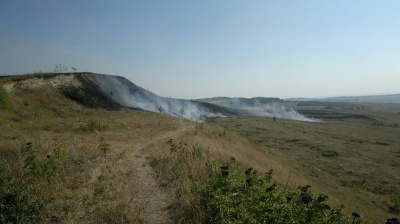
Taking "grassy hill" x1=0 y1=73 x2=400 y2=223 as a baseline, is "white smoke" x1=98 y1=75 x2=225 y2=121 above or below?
above

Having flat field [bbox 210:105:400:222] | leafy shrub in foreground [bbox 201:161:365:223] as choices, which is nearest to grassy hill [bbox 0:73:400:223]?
leafy shrub in foreground [bbox 201:161:365:223]

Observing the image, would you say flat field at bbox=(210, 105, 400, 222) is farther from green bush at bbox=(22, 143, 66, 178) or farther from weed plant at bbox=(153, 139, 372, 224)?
green bush at bbox=(22, 143, 66, 178)

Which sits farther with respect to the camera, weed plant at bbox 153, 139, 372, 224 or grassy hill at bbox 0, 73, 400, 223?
grassy hill at bbox 0, 73, 400, 223

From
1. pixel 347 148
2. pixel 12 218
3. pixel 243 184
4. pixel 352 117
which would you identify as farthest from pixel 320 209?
pixel 352 117

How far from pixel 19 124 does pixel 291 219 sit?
1750 cm

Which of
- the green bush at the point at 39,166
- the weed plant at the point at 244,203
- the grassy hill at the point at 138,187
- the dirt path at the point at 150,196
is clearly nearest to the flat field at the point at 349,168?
the grassy hill at the point at 138,187

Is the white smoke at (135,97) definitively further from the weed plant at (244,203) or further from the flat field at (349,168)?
the weed plant at (244,203)

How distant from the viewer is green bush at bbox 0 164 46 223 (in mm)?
4477

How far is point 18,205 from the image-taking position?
474 centimetres

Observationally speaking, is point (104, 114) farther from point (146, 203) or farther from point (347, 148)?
point (347, 148)

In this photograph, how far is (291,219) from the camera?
3.84 metres

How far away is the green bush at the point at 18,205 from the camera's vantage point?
14.7ft

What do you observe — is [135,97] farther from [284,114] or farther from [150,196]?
[284,114]

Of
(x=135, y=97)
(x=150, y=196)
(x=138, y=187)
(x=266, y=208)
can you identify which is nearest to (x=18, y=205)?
(x=150, y=196)
